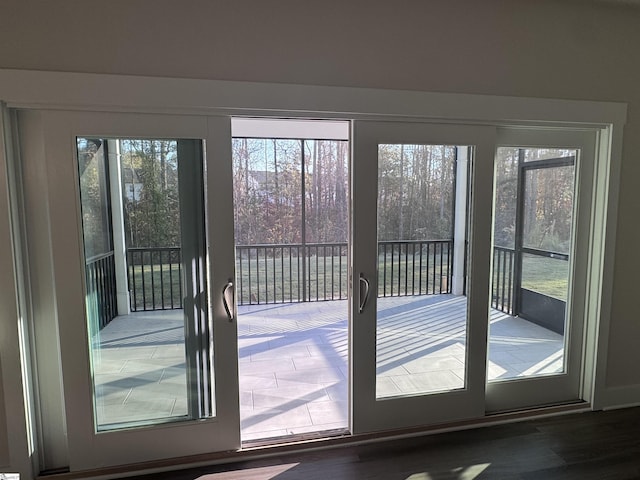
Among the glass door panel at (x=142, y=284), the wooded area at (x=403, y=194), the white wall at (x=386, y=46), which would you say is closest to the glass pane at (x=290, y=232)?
the glass door panel at (x=142, y=284)

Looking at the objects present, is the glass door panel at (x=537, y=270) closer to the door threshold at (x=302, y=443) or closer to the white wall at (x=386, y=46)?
the door threshold at (x=302, y=443)

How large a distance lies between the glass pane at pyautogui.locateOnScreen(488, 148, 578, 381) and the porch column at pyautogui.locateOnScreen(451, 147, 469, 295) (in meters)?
0.25

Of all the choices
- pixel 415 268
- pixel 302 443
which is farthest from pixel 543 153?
pixel 302 443

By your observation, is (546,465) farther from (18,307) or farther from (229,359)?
(18,307)

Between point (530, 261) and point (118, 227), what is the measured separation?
8.53 feet

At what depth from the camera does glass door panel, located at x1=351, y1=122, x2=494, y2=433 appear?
2365 mm

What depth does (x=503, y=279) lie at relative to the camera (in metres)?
2.71

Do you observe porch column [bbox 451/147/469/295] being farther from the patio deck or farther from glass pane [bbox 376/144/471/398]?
the patio deck

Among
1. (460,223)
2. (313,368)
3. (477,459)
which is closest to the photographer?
(477,459)

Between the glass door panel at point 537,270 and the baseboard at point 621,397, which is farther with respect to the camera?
the baseboard at point 621,397

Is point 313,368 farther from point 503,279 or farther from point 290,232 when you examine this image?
point 290,232

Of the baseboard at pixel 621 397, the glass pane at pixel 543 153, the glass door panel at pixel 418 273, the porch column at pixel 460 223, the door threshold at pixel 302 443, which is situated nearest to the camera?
the door threshold at pixel 302 443

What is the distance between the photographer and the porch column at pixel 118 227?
6.88 ft

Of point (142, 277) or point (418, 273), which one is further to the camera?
point (418, 273)
